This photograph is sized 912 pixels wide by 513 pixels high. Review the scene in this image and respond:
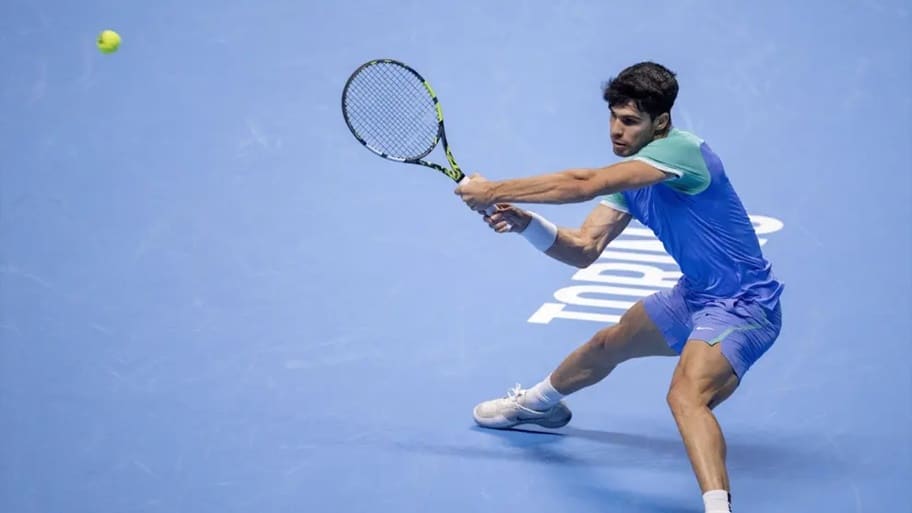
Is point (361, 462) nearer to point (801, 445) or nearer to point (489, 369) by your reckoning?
point (489, 369)

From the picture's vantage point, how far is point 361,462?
5.91 meters

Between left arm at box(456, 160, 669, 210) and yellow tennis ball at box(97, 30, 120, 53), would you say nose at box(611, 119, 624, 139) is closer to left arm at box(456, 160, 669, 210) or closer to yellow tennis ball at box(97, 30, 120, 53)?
left arm at box(456, 160, 669, 210)

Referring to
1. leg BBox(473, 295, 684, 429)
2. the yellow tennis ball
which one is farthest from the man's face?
the yellow tennis ball

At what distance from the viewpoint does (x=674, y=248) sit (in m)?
5.70

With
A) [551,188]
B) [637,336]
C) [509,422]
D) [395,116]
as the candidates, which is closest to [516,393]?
[509,422]

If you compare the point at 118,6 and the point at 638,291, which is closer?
the point at 638,291

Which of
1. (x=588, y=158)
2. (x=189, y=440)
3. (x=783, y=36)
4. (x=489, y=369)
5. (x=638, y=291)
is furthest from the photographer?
(x=783, y=36)

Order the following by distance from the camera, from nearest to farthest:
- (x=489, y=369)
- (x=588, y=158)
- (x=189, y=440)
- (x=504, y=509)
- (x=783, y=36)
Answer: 1. (x=504, y=509)
2. (x=189, y=440)
3. (x=489, y=369)
4. (x=588, y=158)
5. (x=783, y=36)

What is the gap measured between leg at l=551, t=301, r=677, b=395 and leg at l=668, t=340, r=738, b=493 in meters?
0.40

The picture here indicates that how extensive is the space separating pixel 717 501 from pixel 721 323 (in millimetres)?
762

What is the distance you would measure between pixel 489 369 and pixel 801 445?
4.66 ft

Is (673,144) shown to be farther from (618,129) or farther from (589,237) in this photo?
(589,237)

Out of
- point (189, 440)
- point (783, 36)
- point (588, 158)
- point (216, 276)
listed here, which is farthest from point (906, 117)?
point (189, 440)

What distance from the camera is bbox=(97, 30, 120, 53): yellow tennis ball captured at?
8.68m
